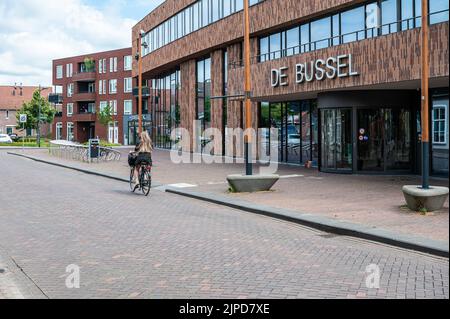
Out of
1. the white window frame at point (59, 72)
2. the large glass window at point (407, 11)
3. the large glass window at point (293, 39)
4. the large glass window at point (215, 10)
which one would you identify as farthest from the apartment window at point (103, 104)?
the large glass window at point (407, 11)

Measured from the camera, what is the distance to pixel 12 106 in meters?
108

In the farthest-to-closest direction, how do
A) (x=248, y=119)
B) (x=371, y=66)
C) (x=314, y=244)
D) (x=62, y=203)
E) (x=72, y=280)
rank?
(x=371, y=66), (x=248, y=119), (x=62, y=203), (x=314, y=244), (x=72, y=280)

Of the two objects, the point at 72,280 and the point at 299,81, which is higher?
the point at 299,81

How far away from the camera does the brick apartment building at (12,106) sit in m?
105

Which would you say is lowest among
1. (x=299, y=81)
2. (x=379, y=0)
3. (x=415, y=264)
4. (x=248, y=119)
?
(x=415, y=264)

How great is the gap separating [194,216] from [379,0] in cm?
1294

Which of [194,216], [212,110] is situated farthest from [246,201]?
[212,110]

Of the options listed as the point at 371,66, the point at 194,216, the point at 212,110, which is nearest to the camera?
the point at 194,216

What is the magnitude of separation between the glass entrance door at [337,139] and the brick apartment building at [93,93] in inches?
1956

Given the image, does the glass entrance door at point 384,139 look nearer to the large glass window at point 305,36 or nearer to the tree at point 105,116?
the large glass window at point 305,36

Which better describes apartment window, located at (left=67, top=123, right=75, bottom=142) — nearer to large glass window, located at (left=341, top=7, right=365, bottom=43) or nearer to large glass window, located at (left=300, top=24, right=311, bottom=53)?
large glass window, located at (left=300, top=24, right=311, bottom=53)

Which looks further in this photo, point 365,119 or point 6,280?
point 365,119

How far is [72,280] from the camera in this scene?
6344mm

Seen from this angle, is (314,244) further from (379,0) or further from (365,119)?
(379,0)
